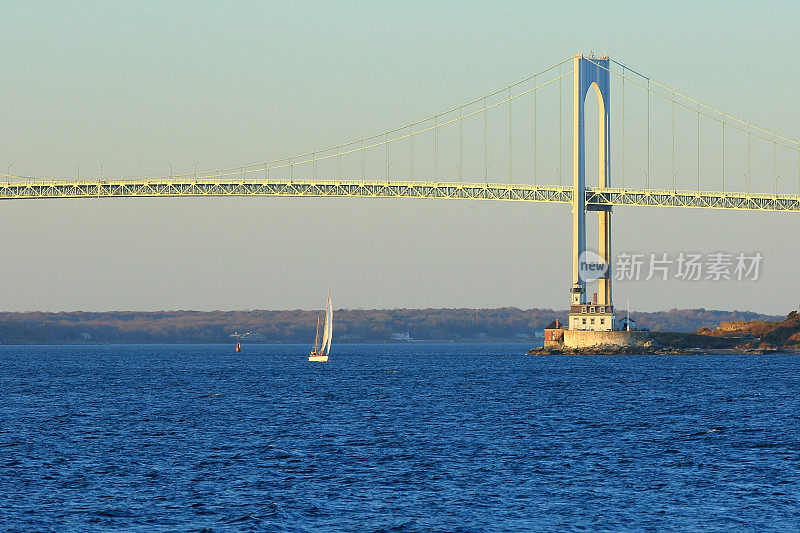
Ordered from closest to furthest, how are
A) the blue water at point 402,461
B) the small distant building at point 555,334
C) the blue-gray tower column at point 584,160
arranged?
the blue water at point 402,461, the blue-gray tower column at point 584,160, the small distant building at point 555,334

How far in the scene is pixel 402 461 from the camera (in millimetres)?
34781

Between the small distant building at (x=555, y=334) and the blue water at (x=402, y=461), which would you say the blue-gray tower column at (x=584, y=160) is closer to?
the small distant building at (x=555, y=334)

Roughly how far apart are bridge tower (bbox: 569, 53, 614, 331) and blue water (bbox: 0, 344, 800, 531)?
183 ft

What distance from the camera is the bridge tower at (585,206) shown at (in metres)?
121

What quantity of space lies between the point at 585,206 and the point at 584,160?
5.14m

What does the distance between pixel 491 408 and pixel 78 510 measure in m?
30.4

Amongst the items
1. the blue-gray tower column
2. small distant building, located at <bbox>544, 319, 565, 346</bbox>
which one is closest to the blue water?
the blue-gray tower column

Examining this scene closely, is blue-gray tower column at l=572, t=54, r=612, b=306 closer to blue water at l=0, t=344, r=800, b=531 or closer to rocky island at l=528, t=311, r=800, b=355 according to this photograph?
rocky island at l=528, t=311, r=800, b=355

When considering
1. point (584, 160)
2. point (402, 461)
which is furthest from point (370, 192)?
point (402, 461)

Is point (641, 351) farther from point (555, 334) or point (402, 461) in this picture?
point (402, 461)

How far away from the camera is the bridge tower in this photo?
12088cm

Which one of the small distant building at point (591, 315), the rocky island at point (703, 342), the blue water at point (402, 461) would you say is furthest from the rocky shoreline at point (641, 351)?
the blue water at point (402, 461)

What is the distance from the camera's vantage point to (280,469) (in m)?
33.2

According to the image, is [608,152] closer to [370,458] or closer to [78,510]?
[370,458]
